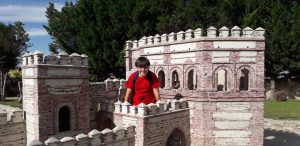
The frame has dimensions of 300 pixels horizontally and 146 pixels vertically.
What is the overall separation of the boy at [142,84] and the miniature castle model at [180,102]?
0.55 meters

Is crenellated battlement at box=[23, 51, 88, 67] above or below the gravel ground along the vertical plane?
above

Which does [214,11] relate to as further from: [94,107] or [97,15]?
[94,107]

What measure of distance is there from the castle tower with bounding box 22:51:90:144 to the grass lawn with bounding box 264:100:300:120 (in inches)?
736

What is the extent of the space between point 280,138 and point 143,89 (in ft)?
44.4

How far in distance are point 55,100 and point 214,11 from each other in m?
25.6

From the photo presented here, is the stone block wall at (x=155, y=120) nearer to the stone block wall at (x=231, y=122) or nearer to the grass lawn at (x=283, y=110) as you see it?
the stone block wall at (x=231, y=122)

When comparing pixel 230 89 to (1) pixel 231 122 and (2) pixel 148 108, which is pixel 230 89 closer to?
(1) pixel 231 122

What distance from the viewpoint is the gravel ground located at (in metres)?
20.9

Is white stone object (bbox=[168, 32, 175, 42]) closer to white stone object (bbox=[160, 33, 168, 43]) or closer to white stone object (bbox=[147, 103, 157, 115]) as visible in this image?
white stone object (bbox=[160, 33, 168, 43])

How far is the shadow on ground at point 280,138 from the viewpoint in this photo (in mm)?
20641

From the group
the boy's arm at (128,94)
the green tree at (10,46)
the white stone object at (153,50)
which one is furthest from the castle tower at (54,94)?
the green tree at (10,46)

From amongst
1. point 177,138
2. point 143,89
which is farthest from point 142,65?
point 177,138

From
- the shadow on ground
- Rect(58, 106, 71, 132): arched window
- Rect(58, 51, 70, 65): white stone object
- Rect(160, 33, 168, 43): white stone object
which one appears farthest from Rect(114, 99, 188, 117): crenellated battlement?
the shadow on ground

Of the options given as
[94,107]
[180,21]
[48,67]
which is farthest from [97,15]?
[48,67]
